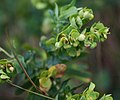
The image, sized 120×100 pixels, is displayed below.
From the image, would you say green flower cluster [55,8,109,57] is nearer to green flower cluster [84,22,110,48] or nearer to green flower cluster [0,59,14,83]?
green flower cluster [84,22,110,48]

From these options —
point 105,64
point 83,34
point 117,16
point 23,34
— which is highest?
point 83,34

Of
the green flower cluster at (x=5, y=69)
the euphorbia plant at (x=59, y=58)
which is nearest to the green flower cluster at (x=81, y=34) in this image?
the euphorbia plant at (x=59, y=58)

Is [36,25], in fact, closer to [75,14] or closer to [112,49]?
[112,49]

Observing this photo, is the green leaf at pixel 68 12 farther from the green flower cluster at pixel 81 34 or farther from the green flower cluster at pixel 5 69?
the green flower cluster at pixel 5 69

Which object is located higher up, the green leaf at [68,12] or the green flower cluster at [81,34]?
the green leaf at [68,12]

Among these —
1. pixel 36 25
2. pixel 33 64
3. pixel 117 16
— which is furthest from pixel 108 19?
pixel 33 64

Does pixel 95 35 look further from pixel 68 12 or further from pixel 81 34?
pixel 68 12

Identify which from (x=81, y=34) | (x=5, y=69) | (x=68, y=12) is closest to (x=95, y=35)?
(x=81, y=34)

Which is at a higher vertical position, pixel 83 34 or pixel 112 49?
pixel 83 34

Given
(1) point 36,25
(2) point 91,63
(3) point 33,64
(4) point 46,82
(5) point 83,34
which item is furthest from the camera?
(2) point 91,63
